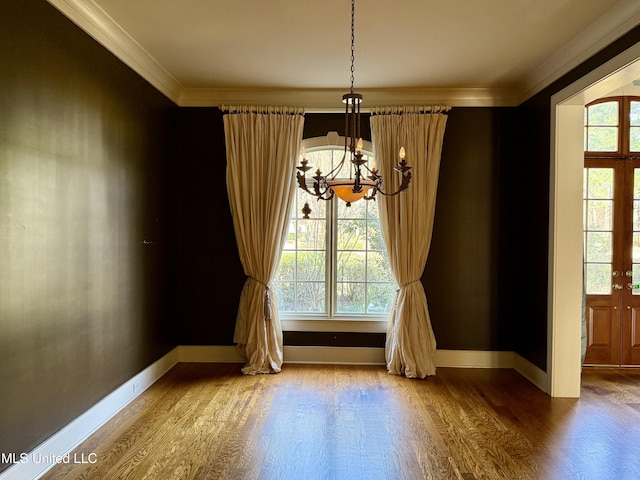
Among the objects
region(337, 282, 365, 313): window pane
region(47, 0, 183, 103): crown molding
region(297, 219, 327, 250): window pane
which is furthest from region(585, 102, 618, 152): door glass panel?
region(47, 0, 183, 103): crown molding

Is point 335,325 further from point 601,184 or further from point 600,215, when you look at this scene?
point 601,184

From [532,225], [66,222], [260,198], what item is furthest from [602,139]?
[66,222]

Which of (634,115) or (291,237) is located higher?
(634,115)

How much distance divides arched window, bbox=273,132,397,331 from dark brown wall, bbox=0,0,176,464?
1613 mm

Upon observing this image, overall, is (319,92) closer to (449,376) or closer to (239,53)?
(239,53)

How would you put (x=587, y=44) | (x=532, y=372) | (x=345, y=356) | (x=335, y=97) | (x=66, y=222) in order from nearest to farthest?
(x=66, y=222), (x=587, y=44), (x=532, y=372), (x=335, y=97), (x=345, y=356)

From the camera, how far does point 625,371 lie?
16.6 ft

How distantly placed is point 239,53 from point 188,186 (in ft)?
5.72

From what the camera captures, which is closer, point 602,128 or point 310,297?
point 602,128

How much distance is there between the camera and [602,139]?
5.14 meters

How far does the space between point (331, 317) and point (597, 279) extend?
3007 mm

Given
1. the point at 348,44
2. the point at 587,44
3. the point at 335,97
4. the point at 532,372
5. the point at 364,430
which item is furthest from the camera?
the point at 335,97

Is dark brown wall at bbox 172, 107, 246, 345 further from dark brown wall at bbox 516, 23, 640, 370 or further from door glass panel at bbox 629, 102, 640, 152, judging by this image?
door glass panel at bbox 629, 102, 640, 152

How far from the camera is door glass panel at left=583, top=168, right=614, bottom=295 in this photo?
201 inches
